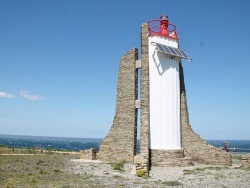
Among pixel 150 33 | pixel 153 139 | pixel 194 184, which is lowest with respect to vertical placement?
pixel 194 184

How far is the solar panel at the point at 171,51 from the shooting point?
72.8 ft

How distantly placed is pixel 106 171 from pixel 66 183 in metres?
4.94

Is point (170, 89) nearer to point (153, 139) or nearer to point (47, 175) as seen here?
point (153, 139)

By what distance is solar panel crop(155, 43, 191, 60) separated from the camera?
22.2 m

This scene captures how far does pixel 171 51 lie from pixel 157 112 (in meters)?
4.54

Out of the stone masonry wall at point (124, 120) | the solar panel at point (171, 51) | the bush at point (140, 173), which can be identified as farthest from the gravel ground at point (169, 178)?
the solar panel at point (171, 51)

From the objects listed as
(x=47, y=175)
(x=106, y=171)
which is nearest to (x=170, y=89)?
(x=106, y=171)

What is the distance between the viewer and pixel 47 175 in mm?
16281

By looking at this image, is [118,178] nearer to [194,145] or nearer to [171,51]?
[194,145]

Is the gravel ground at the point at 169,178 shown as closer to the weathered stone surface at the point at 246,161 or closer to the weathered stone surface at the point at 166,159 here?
the weathered stone surface at the point at 166,159

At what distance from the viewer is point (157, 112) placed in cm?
2211

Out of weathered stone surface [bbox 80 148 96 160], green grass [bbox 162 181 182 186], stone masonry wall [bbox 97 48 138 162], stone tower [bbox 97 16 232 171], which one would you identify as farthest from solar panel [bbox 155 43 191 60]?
green grass [bbox 162 181 182 186]

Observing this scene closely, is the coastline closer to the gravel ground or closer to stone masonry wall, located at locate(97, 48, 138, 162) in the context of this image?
the gravel ground

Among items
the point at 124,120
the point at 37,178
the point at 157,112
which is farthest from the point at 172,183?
the point at 124,120
